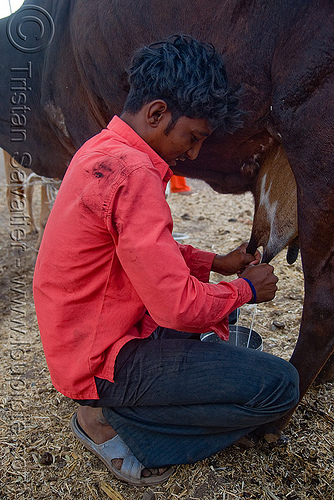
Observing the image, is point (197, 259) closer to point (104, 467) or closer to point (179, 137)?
point (179, 137)

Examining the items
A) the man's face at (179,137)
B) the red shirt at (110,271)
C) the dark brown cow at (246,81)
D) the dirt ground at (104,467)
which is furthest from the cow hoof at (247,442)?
the man's face at (179,137)

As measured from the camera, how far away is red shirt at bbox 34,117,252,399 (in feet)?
4.63

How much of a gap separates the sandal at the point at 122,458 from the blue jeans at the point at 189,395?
97mm

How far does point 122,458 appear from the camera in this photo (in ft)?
6.67

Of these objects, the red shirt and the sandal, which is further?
the sandal

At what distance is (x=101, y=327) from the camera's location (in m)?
1.69

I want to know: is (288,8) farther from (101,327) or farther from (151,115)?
(101,327)

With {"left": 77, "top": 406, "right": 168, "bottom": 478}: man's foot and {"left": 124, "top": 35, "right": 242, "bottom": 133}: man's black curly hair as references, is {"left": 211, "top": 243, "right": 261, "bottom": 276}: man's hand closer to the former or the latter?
{"left": 124, "top": 35, "right": 242, "bottom": 133}: man's black curly hair

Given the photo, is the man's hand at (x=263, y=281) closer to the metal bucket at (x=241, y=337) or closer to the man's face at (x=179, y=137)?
the man's face at (x=179, y=137)

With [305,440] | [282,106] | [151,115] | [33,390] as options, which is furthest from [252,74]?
[33,390]

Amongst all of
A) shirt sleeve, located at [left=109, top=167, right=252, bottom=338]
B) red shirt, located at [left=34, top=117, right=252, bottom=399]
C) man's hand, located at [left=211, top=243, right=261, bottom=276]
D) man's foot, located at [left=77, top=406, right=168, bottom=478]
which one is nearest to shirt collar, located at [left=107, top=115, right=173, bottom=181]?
red shirt, located at [left=34, top=117, right=252, bottom=399]

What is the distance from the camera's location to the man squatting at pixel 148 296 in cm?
144

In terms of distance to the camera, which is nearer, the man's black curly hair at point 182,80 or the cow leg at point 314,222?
the man's black curly hair at point 182,80

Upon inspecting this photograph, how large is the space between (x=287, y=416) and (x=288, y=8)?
1.72 metres
